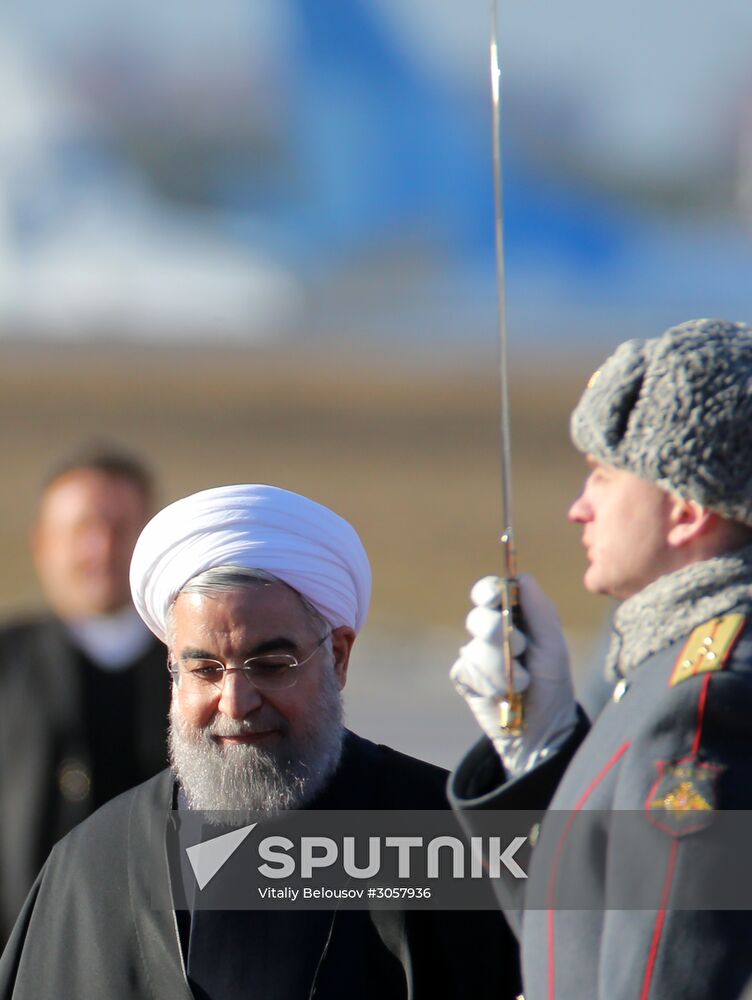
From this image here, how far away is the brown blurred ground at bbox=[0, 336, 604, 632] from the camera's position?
16406 millimetres

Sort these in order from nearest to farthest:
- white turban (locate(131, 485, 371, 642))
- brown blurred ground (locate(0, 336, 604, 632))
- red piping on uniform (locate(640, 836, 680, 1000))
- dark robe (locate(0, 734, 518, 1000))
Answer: red piping on uniform (locate(640, 836, 680, 1000)) → dark robe (locate(0, 734, 518, 1000)) → white turban (locate(131, 485, 371, 642)) → brown blurred ground (locate(0, 336, 604, 632))

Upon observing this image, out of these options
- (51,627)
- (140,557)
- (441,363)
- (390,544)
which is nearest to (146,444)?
(390,544)

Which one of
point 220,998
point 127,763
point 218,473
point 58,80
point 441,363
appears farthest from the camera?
point 58,80

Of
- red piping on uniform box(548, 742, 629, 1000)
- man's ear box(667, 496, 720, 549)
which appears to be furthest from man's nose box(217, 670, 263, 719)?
man's ear box(667, 496, 720, 549)

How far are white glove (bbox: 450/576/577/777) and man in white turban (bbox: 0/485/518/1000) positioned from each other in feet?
0.74

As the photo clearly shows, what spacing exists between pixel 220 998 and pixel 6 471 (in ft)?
66.0

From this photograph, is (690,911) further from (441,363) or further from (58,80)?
(58,80)

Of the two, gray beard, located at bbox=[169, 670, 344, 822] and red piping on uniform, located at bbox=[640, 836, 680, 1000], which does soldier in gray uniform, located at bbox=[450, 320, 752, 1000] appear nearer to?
red piping on uniform, located at bbox=[640, 836, 680, 1000]

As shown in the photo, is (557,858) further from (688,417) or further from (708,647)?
(688,417)

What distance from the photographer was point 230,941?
2.73 metres

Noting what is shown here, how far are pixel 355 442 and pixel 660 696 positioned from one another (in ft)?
78.0

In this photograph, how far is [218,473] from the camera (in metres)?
21.4

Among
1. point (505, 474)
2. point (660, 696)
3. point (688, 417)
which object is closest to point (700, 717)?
point (660, 696)

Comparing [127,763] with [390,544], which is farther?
[390,544]
